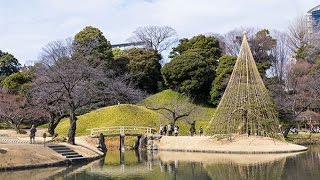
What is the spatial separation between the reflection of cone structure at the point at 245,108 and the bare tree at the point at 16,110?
20.3 m

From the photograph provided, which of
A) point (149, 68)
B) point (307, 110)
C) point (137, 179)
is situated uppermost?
point (149, 68)

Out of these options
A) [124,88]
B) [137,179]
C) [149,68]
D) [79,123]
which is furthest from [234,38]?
[137,179]

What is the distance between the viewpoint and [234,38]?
6819cm

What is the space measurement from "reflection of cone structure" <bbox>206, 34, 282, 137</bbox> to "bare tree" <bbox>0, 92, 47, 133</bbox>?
66.7 ft

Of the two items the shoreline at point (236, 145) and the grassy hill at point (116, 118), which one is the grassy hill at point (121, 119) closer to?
the grassy hill at point (116, 118)

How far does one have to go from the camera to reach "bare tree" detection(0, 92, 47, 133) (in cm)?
4616

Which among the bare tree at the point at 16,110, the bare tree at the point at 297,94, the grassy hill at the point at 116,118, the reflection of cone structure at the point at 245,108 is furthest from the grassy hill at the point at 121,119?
the reflection of cone structure at the point at 245,108

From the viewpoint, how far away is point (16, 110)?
4656cm

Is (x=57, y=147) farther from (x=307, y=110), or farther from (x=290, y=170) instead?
(x=307, y=110)

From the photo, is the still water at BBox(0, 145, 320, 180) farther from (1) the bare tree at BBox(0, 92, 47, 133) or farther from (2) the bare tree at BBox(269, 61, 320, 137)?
(2) the bare tree at BBox(269, 61, 320, 137)

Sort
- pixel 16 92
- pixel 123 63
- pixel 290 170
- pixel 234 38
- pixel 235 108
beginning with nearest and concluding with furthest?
1. pixel 290 170
2. pixel 235 108
3. pixel 16 92
4. pixel 123 63
5. pixel 234 38

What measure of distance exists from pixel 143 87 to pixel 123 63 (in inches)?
178

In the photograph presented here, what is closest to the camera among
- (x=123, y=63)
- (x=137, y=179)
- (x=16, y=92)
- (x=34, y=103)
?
(x=137, y=179)

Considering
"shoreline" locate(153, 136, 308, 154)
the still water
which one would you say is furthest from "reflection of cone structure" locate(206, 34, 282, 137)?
the still water
